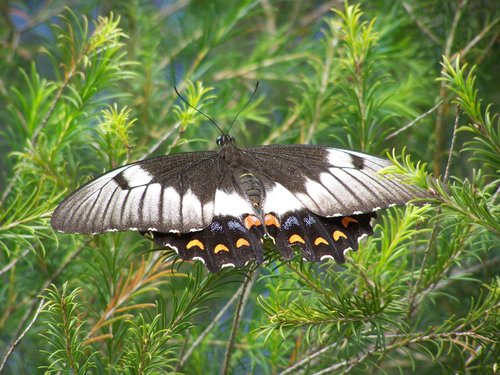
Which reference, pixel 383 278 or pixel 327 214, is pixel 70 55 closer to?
pixel 327 214

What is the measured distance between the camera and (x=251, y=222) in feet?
4.00

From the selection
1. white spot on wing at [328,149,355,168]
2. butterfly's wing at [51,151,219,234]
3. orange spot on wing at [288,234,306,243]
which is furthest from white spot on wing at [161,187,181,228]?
white spot on wing at [328,149,355,168]

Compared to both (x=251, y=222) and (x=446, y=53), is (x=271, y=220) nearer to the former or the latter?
(x=251, y=222)

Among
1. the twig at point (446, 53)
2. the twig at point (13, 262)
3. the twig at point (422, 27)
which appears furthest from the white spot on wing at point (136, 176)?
the twig at point (422, 27)

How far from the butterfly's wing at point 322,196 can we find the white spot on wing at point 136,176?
0.83 feet

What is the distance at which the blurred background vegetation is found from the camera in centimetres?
98

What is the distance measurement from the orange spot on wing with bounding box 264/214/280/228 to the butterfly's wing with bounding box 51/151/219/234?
0.11 meters

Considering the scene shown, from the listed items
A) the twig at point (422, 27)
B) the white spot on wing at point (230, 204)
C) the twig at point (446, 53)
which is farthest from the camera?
the twig at point (422, 27)

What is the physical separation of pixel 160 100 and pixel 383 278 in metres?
0.87

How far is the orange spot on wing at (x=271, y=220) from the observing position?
115cm

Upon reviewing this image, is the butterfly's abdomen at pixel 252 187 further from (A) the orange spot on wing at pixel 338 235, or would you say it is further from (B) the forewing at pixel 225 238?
(A) the orange spot on wing at pixel 338 235

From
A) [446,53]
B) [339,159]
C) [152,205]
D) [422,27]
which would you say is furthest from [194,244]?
[422,27]

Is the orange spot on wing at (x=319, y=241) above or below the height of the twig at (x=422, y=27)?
below

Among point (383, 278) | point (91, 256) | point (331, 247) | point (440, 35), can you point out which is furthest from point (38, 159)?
point (440, 35)
